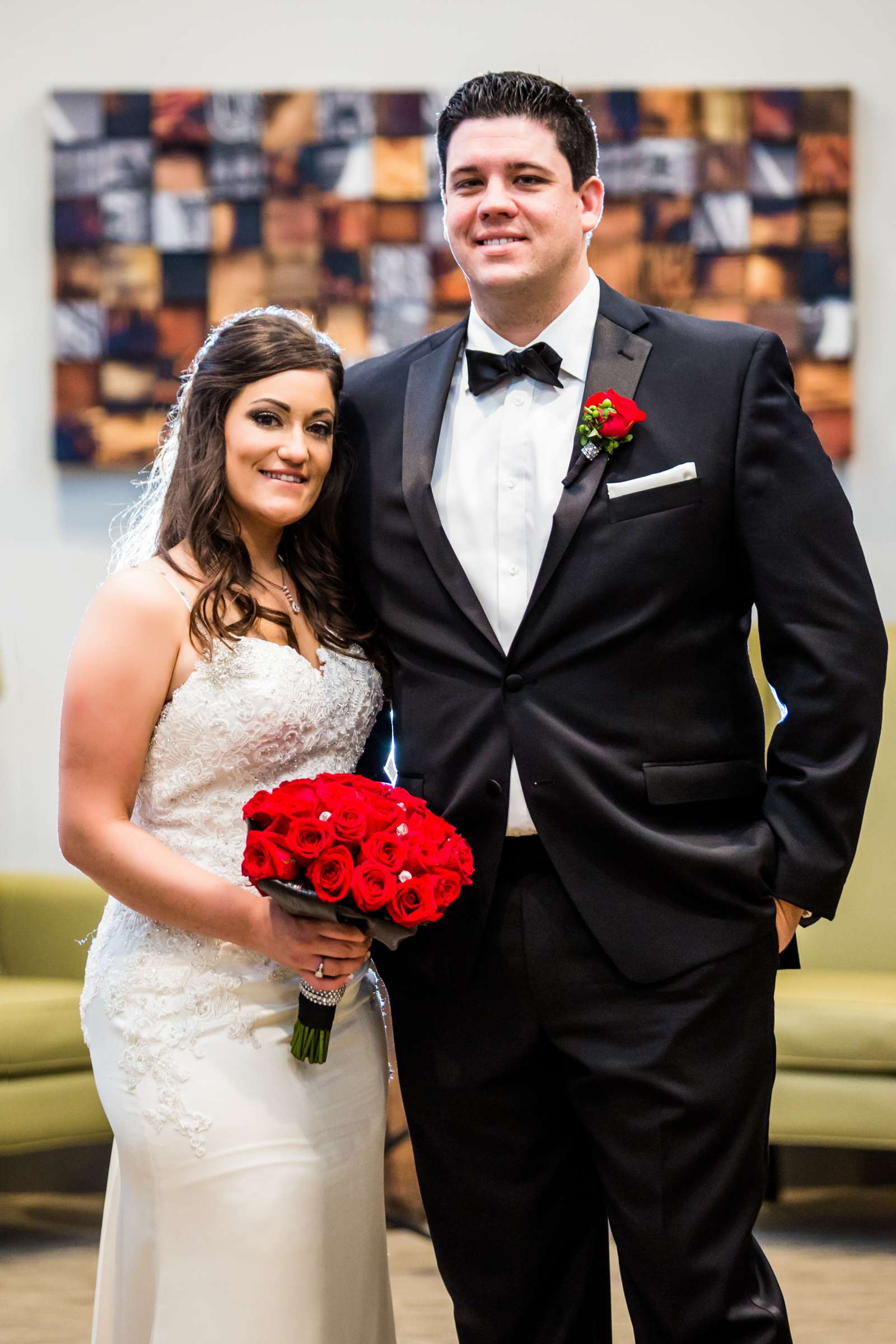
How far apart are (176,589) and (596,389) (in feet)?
2.14

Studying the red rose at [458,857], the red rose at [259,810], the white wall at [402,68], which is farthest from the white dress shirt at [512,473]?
the white wall at [402,68]

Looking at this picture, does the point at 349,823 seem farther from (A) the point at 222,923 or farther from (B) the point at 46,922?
(B) the point at 46,922

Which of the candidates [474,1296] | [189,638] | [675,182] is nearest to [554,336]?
[189,638]

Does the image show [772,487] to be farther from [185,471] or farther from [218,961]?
[218,961]

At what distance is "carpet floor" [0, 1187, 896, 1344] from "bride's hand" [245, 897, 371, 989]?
1452 millimetres

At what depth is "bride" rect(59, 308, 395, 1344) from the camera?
1.83 metres

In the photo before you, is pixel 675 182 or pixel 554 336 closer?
pixel 554 336

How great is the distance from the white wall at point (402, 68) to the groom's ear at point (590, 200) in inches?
87.7

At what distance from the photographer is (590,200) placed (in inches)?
79.1

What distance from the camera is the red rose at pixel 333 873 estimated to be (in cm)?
167

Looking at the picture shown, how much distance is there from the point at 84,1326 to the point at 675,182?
3.32 metres

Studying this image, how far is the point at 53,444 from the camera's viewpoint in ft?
13.4

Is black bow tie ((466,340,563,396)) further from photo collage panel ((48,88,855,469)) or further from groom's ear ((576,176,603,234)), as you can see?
photo collage panel ((48,88,855,469))

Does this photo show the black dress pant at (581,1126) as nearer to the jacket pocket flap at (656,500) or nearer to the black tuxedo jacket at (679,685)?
the black tuxedo jacket at (679,685)
